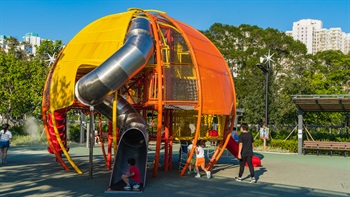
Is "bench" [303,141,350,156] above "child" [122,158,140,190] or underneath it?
above

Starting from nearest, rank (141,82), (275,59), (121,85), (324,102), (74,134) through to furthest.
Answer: (121,85), (141,82), (324,102), (74,134), (275,59)

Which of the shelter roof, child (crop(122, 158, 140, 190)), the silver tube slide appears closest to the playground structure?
the silver tube slide

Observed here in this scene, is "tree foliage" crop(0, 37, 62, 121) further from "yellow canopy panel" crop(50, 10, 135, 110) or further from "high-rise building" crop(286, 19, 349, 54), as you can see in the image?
"high-rise building" crop(286, 19, 349, 54)

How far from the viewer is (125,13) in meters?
15.1

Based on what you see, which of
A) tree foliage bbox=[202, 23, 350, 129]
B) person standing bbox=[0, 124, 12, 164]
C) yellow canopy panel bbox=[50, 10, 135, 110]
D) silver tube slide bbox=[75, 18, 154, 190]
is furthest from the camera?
tree foliage bbox=[202, 23, 350, 129]

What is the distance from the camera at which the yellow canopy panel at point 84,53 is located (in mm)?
12547

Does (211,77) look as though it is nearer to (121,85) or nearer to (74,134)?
(121,85)

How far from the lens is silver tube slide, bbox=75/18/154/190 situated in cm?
1098

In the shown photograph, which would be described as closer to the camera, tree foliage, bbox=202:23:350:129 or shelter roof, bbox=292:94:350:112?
shelter roof, bbox=292:94:350:112

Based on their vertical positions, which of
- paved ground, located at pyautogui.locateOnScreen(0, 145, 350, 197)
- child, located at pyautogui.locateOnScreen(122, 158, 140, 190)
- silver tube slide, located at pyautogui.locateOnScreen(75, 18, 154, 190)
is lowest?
paved ground, located at pyautogui.locateOnScreen(0, 145, 350, 197)

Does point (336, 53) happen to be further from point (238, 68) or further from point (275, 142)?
point (275, 142)

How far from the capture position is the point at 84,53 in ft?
43.4

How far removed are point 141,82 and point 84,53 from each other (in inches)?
95.1

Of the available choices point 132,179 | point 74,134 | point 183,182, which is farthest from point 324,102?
point 74,134
